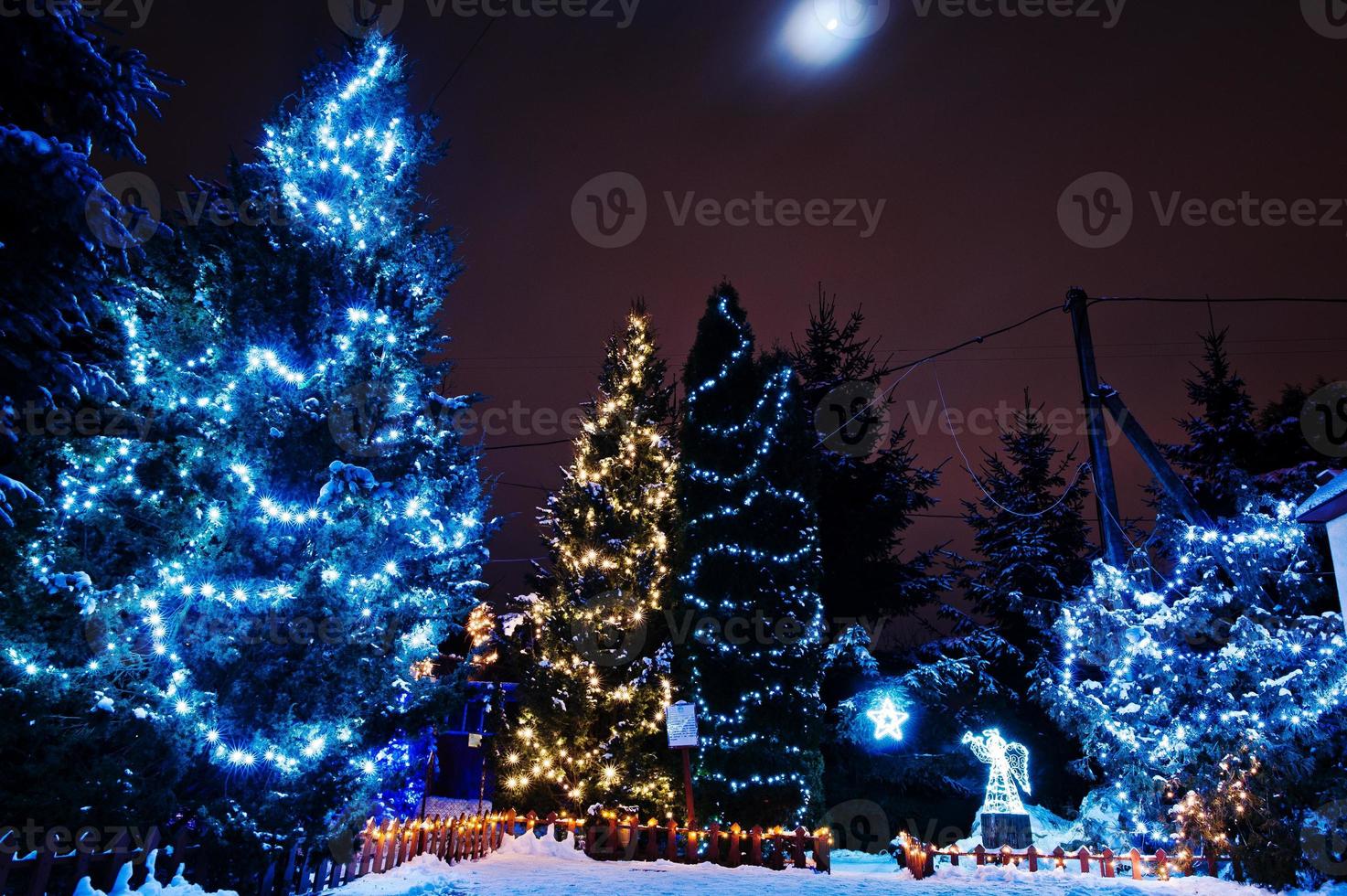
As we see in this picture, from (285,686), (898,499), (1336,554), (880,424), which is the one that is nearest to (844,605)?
(898,499)

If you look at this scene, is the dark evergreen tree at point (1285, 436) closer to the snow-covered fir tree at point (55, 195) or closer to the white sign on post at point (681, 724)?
the white sign on post at point (681, 724)

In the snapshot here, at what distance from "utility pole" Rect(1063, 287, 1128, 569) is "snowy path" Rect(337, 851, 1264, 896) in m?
4.65

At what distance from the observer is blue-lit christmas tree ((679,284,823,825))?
12.5 m

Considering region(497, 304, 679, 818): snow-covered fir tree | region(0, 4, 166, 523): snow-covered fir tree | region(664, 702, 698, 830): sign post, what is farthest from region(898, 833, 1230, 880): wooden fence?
region(0, 4, 166, 523): snow-covered fir tree

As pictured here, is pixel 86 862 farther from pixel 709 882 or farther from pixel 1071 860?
pixel 1071 860

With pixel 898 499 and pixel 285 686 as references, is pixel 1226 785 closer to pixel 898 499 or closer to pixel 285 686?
pixel 898 499

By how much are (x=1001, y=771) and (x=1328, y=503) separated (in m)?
7.62

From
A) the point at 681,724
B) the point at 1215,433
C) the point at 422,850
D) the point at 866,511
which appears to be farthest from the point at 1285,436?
the point at 422,850

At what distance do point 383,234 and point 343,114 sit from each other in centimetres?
166

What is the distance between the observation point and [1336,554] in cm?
758

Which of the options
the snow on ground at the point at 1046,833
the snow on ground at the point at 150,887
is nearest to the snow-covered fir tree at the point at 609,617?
the snow on ground at the point at 1046,833

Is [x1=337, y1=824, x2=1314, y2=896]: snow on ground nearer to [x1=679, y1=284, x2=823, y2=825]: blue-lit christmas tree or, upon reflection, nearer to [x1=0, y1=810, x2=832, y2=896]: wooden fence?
[x1=0, y1=810, x2=832, y2=896]: wooden fence

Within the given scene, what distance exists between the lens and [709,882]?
9703 millimetres

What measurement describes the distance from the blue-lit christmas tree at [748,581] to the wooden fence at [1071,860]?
1983mm
